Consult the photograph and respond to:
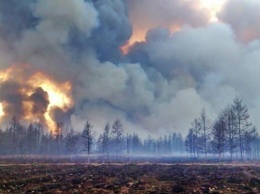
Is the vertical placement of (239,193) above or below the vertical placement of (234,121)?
below

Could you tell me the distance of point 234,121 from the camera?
253 ft

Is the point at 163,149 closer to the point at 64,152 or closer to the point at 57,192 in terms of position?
the point at 64,152

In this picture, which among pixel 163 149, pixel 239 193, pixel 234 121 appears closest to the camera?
pixel 239 193

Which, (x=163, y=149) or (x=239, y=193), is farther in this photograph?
(x=163, y=149)

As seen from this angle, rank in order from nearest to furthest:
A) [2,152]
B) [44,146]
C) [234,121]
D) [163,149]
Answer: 1. [234,121]
2. [2,152]
3. [44,146]
4. [163,149]

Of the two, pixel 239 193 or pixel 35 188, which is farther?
pixel 35 188

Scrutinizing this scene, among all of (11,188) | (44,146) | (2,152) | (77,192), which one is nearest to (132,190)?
(77,192)

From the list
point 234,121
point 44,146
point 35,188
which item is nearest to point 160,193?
point 35,188

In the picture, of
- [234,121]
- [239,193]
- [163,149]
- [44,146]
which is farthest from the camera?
[163,149]

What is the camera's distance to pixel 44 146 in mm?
147250

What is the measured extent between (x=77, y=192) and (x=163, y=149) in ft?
582

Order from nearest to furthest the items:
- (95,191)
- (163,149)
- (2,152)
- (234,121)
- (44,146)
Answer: (95,191) → (234,121) → (2,152) → (44,146) → (163,149)

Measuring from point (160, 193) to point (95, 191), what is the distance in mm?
5211

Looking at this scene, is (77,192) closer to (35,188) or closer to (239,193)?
(35,188)
